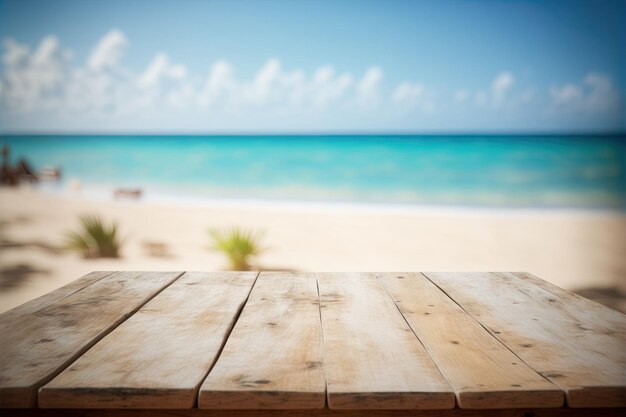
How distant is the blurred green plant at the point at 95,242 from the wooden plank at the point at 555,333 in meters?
3.70

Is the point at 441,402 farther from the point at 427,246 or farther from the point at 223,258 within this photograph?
the point at 427,246

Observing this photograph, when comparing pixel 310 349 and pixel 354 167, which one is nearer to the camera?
pixel 310 349

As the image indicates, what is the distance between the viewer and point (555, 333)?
1010 mm

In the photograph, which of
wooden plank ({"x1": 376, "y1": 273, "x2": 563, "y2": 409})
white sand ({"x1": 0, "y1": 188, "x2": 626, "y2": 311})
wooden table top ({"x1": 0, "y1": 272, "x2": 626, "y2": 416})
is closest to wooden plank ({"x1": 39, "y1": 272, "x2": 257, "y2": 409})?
wooden table top ({"x1": 0, "y1": 272, "x2": 626, "y2": 416})

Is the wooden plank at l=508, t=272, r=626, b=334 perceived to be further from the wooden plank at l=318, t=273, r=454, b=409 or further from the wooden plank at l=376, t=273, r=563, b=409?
the wooden plank at l=318, t=273, r=454, b=409

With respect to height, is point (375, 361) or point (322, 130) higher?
point (322, 130)

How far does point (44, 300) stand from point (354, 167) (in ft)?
50.0

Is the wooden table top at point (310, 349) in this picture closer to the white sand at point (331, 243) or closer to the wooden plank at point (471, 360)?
the wooden plank at point (471, 360)

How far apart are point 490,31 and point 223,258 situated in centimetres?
2028

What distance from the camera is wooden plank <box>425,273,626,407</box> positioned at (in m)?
0.76

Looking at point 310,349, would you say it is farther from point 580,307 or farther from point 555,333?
point 580,307

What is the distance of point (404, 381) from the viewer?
2.48ft

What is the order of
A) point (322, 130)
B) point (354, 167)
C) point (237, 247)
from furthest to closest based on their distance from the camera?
point (322, 130) → point (354, 167) → point (237, 247)

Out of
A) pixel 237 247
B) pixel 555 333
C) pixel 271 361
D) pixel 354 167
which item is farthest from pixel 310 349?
pixel 354 167
